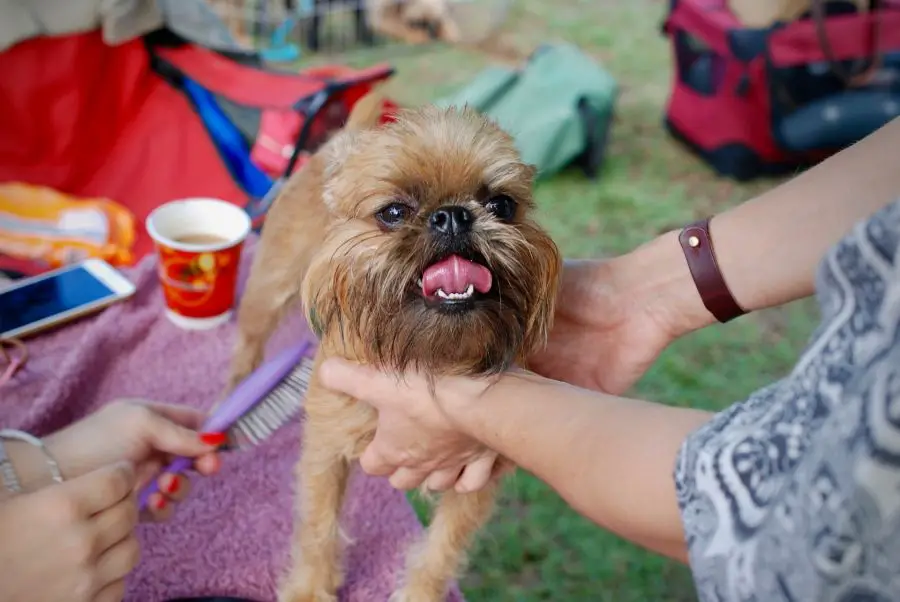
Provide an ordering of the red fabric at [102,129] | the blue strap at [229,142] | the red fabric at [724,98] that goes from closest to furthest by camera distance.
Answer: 1. the red fabric at [102,129]
2. the blue strap at [229,142]
3. the red fabric at [724,98]

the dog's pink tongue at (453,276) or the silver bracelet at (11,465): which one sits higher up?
the dog's pink tongue at (453,276)

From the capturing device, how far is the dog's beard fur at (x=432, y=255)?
3.55 feet

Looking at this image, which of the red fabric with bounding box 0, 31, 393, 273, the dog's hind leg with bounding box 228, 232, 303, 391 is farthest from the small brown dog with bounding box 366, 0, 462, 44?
the dog's hind leg with bounding box 228, 232, 303, 391

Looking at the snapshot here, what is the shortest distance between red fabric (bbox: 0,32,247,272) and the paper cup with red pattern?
472 mm

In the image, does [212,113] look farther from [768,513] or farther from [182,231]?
[768,513]

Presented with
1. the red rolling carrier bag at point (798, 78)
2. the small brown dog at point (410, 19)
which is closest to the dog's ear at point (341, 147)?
the red rolling carrier bag at point (798, 78)

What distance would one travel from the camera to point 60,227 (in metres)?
2.47

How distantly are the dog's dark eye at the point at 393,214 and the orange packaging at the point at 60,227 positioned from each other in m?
1.53

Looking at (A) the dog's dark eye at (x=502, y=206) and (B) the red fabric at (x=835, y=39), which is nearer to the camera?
(A) the dog's dark eye at (x=502, y=206)

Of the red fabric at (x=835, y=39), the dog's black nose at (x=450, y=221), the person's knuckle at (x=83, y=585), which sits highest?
the dog's black nose at (x=450, y=221)

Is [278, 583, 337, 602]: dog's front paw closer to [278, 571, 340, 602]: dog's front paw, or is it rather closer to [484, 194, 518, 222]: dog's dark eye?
[278, 571, 340, 602]: dog's front paw

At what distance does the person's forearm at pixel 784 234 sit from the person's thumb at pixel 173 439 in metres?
0.82

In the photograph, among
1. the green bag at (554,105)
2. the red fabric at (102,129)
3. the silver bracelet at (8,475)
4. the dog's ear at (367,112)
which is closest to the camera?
the silver bracelet at (8,475)

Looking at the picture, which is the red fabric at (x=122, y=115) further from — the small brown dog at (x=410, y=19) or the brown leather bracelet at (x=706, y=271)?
the small brown dog at (x=410, y=19)
